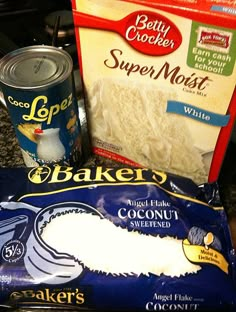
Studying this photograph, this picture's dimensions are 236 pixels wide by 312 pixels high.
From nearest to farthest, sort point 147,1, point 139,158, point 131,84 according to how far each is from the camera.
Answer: point 147,1 → point 131,84 → point 139,158

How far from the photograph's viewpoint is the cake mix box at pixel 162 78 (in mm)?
509

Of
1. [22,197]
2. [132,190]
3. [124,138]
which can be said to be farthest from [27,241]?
[124,138]

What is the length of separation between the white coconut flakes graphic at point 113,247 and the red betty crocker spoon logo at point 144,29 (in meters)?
0.28

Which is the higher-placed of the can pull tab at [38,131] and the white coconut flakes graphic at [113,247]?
the can pull tab at [38,131]

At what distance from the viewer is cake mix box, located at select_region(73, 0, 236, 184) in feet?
1.67

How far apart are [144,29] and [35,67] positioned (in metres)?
0.21

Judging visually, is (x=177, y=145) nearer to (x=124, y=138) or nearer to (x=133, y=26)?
(x=124, y=138)

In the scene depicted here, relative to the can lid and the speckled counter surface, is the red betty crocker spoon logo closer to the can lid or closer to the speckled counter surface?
the can lid

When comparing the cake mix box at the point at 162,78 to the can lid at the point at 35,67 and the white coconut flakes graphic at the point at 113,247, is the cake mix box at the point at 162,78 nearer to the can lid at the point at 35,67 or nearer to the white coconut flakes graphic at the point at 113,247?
the can lid at the point at 35,67

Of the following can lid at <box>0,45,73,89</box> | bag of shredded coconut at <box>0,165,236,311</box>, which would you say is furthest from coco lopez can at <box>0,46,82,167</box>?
bag of shredded coconut at <box>0,165,236,311</box>

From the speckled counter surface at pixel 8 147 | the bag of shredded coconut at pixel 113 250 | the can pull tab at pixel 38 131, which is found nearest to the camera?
the bag of shredded coconut at pixel 113 250

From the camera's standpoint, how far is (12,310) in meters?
0.55

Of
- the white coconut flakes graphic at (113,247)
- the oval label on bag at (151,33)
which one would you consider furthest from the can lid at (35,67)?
the white coconut flakes graphic at (113,247)

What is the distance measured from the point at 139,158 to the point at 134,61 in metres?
0.22
